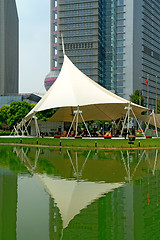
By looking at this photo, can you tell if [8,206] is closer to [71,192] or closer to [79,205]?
[79,205]

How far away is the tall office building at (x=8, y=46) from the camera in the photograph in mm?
144750

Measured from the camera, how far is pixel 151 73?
14100cm

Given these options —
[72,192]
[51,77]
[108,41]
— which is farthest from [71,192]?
[51,77]

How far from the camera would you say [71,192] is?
9.06m

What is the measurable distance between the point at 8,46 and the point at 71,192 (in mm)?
153462

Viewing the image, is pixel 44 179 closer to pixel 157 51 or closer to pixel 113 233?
pixel 113 233

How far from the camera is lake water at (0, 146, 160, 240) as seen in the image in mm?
5992

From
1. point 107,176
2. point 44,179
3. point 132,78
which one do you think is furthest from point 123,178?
point 132,78

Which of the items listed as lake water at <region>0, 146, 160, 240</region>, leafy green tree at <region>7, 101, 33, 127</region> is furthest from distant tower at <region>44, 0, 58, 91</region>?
lake water at <region>0, 146, 160, 240</region>

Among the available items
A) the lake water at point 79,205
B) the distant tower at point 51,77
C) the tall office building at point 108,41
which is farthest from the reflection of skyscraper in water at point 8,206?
the distant tower at point 51,77

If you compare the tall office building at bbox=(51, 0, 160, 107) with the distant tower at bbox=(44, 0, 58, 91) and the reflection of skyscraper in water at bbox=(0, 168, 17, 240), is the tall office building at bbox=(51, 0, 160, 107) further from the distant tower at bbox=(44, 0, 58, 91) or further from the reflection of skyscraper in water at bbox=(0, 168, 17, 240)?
the reflection of skyscraper in water at bbox=(0, 168, 17, 240)

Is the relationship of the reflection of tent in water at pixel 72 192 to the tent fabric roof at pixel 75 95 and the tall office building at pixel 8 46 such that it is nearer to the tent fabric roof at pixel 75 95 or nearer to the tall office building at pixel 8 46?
the tent fabric roof at pixel 75 95

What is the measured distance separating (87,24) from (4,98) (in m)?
46.0

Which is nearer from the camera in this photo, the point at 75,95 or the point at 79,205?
the point at 79,205
